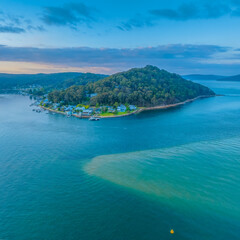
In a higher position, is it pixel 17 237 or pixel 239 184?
pixel 239 184

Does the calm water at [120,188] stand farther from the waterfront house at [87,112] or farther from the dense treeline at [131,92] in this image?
the dense treeline at [131,92]

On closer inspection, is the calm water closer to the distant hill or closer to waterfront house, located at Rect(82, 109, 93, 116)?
waterfront house, located at Rect(82, 109, 93, 116)

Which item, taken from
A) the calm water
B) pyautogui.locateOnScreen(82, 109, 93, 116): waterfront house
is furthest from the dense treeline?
the calm water

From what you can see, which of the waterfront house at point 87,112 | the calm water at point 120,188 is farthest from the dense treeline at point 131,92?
the calm water at point 120,188

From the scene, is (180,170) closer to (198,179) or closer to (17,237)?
(198,179)

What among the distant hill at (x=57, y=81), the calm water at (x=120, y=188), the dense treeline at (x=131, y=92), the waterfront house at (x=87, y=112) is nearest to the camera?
the calm water at (x=120, y=188)

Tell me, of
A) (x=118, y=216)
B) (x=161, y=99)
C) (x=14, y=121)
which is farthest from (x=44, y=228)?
(x=161, y=99)

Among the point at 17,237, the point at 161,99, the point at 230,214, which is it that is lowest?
the point at 17,237
